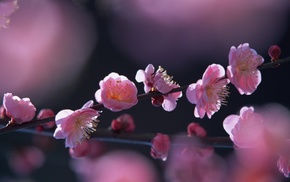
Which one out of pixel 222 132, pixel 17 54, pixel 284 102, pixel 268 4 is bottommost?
pixel 222 132

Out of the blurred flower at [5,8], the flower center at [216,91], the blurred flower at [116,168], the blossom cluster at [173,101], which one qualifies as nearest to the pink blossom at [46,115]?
the blossom cluster at [173,101]

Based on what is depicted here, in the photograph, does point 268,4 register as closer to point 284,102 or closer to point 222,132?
point 284,102

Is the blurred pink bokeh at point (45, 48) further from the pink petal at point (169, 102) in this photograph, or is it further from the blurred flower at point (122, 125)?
the pink petal at point (169, 102)

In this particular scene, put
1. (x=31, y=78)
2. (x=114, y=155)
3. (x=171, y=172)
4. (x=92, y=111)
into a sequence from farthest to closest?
1. (x=31, y=78)
2. (x=114, y=155)
3. (x=171, y=172)
4. (x=92, y=111)

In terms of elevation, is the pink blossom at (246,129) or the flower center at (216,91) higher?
the flower center at (216,91)

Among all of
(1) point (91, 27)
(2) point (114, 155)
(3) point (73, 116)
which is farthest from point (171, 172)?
(1) point (91, 27)

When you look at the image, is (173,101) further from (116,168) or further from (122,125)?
(116,168)
